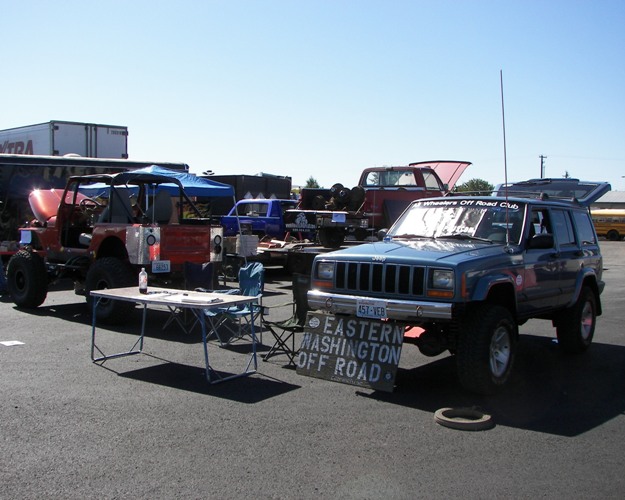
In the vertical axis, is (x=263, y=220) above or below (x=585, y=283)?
above

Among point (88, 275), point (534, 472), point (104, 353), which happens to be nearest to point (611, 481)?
point (534, 472)

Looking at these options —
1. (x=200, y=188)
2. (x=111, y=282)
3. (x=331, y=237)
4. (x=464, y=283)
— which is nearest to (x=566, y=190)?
(x=464, y=283)

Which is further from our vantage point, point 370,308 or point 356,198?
point 356,198

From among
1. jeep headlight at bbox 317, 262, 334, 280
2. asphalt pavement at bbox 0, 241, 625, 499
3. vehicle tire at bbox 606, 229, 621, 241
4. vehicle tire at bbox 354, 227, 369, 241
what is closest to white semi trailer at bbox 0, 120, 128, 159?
vehicle tire at bbox 354, 227, 369, 241

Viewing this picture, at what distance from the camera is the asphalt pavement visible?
14.3 feet

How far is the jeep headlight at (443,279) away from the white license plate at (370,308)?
1.70ft

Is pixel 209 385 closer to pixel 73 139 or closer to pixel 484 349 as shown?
pixel 484 349

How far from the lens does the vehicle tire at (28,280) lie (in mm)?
11391

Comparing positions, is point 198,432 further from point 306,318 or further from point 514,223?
point 514,223

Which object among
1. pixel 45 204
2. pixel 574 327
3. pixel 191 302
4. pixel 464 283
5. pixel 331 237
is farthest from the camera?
pixel 331 237

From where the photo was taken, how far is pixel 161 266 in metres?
9.88

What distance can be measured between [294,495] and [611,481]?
2085mm

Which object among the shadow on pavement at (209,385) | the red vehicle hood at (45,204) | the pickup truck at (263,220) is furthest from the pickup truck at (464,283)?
the pickup truck at (263,220)

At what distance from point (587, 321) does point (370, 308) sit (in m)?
3.85
